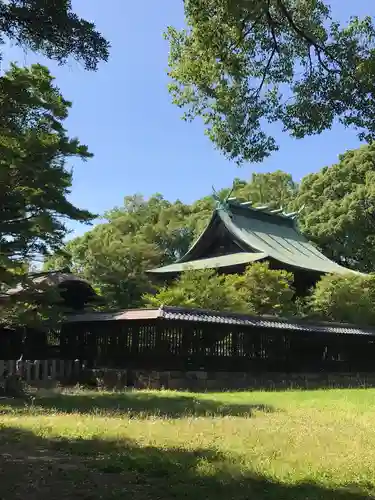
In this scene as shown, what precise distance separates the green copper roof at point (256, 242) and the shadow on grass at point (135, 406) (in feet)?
42.9

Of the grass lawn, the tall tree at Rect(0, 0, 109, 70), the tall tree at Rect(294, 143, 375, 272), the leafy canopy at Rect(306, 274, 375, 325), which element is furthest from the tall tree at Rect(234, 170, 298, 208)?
the tall tree at Rect(0, 0, 109, 70)

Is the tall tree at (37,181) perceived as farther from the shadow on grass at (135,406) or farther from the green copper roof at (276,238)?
the green copper roof at (276,238)

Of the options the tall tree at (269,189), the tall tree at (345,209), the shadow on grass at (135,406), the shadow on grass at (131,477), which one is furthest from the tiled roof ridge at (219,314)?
the tall tree at (269,189)

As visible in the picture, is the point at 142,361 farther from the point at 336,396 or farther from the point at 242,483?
→ the point at 242,483

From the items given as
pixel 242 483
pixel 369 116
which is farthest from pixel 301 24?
pixel 242 483

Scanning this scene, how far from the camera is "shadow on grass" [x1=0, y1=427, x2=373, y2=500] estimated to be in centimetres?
519

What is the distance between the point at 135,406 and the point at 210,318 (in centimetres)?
643

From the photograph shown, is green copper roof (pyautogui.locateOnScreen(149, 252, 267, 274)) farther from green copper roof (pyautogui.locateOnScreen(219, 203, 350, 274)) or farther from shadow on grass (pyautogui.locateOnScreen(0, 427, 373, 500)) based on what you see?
shadow on grass (pyautogui.locateOnScreen(0, 427, 373, 500))

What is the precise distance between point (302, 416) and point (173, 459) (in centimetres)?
528

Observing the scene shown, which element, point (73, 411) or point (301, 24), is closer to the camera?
point (301, 24)

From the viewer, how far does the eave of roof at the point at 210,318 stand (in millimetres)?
17484

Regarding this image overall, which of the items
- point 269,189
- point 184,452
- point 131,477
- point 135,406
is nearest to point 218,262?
point 135,406

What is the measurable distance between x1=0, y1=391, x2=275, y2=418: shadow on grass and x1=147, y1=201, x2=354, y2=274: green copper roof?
13.1 meters

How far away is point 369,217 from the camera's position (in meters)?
34.6
